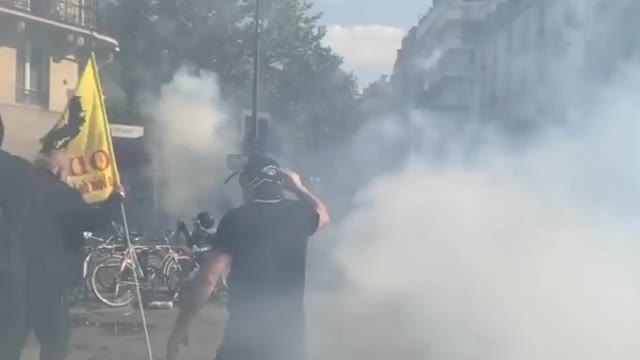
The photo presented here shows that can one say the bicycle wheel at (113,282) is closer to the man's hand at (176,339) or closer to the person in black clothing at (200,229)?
the person in black clothing at (200,229)

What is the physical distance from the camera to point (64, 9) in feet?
64.2

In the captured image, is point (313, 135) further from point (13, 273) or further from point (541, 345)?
point (13, 273)

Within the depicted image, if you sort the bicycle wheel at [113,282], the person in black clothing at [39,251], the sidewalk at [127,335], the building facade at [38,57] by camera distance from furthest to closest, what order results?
the building facade at [38,57]
the bicycle wheel at [113,282]
the sidewalk at [127,335]
the person in black clothing at [39,251]

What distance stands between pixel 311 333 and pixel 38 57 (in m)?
11.7

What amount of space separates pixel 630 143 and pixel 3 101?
1184 centimetres

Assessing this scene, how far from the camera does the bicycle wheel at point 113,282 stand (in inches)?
479

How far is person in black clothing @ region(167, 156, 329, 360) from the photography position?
4.27m

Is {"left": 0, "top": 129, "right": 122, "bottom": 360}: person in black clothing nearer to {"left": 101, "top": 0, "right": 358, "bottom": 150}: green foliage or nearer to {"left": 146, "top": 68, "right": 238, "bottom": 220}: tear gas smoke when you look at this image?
{"left": 146, "top": 68, "right": 238, "bottom": 220}: tear gas smoke

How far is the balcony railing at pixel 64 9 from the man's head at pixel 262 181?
1404 centimetres

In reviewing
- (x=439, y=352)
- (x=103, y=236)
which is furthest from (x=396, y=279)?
(x=103, y=236)

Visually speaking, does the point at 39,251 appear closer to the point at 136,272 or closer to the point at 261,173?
the point at 261,173

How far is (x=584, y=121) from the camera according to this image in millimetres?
9656

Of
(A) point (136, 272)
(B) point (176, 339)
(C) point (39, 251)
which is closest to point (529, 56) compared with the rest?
(A) point (136, 272)

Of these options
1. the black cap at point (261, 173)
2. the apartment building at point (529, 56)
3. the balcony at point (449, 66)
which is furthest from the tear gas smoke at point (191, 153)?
the black cap at point (261, 173)
